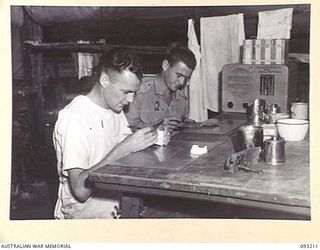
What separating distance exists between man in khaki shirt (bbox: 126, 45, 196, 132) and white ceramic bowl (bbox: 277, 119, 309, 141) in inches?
25.8

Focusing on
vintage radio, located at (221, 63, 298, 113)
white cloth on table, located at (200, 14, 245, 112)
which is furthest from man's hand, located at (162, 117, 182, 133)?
white cloth on table, located at (200, 14, 245, 112)

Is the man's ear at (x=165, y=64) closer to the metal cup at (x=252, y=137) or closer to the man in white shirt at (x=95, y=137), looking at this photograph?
the man in white shirt at (x=95, y=137)

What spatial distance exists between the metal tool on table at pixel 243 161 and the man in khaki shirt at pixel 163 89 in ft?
2.78

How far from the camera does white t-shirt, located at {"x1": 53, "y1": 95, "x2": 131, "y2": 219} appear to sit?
1.05 meters

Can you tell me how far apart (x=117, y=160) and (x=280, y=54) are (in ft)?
3.84

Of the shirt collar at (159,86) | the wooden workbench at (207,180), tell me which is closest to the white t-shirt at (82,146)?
the wooden workbench at (207,180)

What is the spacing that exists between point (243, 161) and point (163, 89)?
0.97 metres

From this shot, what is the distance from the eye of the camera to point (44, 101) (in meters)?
2.57

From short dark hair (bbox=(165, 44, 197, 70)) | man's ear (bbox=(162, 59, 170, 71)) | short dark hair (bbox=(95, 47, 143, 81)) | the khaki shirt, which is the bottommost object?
the khaki shirt

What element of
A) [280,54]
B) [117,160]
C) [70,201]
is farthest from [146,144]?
[280,54]

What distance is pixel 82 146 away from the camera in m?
1.08

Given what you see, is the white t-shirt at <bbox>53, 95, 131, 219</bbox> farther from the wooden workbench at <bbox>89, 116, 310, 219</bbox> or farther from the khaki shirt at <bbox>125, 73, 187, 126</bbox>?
the khaki shirt at <bbox>125, 73, 187, 126</bbox>

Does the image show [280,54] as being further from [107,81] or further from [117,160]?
[117,160]

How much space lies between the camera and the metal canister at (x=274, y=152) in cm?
97
